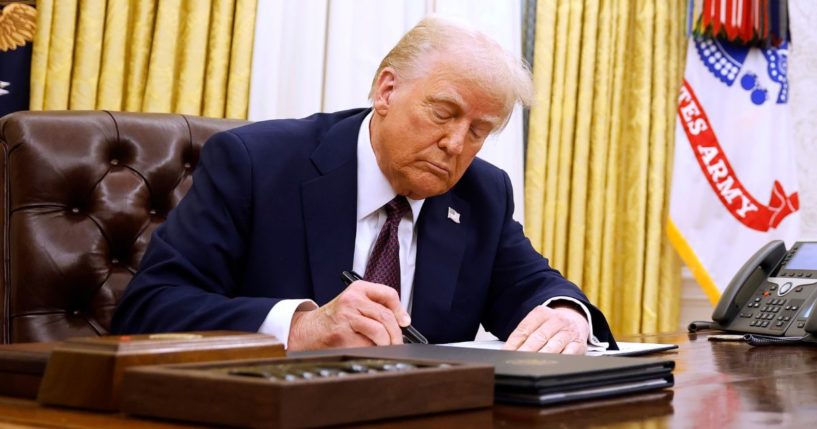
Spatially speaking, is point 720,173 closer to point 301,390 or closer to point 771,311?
point 771,311

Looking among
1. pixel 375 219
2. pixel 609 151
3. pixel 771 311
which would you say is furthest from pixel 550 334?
pixel 609 151

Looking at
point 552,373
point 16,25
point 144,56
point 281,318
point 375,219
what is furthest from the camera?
point 144,56

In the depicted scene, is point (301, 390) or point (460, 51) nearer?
point (301, 390)

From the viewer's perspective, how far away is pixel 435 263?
2383 mm

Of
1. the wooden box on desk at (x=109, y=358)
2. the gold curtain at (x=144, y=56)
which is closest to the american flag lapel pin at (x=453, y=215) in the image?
the gold curtain at (x=144, y=56)

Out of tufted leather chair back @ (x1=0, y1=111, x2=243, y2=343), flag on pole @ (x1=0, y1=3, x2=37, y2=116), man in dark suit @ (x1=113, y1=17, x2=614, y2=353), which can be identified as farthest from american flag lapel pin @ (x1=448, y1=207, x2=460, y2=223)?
flag on pole @ (x1=0, y1=3, x2=37, y2=116)

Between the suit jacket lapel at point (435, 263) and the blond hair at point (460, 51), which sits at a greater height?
the blond hair at point (460, 51)

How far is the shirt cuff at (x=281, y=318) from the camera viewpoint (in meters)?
1.82

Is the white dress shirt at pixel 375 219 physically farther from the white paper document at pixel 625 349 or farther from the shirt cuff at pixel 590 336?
the white paper document at pixel 625 349

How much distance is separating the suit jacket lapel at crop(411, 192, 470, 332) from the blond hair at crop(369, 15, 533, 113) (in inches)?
11.9

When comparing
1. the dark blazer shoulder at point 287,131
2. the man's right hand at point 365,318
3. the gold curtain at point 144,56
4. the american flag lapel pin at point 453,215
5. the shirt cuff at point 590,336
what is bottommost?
the shirt cuff at point 590,336

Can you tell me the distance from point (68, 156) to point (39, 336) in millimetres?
406

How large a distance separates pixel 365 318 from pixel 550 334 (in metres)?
0.43

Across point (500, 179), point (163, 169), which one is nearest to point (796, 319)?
point (500, 179)
